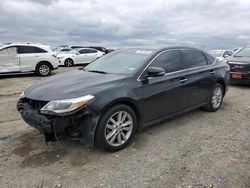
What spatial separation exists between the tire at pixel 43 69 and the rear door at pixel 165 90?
28.2 ft

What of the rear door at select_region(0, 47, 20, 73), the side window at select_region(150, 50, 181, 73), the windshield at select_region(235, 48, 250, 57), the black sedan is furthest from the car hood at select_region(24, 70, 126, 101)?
the rear door at select_region(0, 47, 20, 73)

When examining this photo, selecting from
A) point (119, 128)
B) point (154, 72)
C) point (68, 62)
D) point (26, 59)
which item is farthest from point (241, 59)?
point (68, 62)

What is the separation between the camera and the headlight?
3.40m

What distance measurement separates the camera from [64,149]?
12.9ft

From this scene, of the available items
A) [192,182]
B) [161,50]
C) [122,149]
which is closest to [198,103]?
[161,50]

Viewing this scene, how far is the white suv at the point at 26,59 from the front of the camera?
11359mm

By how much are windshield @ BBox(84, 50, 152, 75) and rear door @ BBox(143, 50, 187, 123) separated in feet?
0.83

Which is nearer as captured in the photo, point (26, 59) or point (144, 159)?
point (144, 159)

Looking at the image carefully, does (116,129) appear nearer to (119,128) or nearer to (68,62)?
(119,128)

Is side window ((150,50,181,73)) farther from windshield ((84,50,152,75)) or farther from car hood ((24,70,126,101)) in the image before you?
car hood ((24,70,126,101))

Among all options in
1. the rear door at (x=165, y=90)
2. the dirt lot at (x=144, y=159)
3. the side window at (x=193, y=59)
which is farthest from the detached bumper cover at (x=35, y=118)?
the side window at (x=193, y=59)

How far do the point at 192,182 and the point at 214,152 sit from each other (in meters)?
0.95

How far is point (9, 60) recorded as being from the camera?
37.5 feet

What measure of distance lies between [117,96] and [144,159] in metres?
0.95
